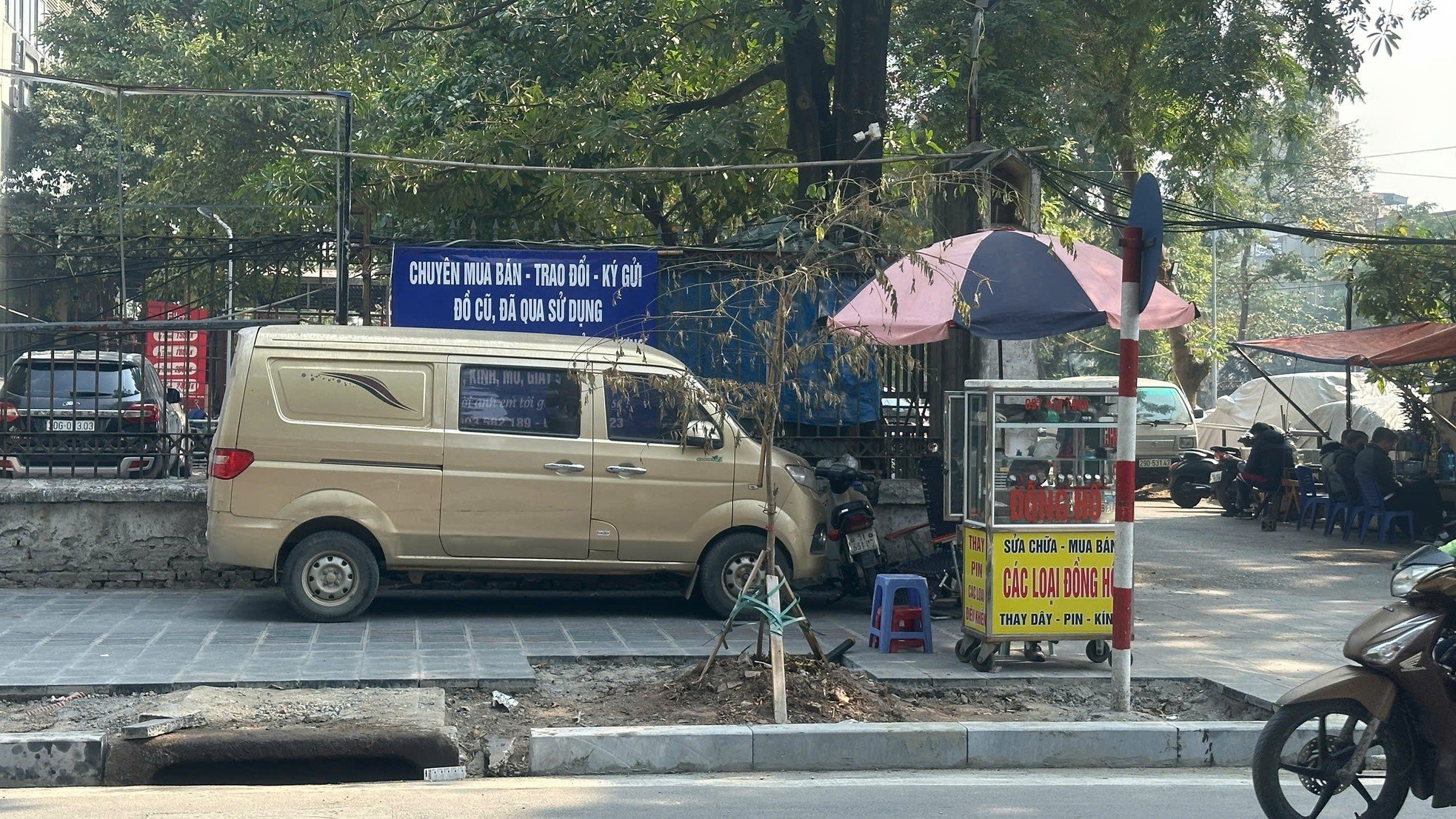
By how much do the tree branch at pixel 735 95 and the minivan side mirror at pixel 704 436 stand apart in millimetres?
5828

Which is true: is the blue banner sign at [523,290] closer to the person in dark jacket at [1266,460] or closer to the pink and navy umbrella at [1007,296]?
the pink and navy umbrella at [1007,296]

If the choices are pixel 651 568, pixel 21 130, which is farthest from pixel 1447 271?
pixel 21 130

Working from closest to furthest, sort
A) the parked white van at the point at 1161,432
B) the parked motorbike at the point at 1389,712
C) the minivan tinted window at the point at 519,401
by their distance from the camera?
the parked motorbike at the point at 1389,712 → the minivan tinted window at the point at 519,401 → the parked white van at the point at 1161,432

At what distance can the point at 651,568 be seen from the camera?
9.88m

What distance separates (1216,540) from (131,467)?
13209 mm

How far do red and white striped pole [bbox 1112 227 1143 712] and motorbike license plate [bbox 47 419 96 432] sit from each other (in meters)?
8.00

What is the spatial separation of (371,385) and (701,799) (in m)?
4.84

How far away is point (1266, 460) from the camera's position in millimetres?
20000

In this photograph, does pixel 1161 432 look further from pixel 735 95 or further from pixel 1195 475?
pixel 735 95

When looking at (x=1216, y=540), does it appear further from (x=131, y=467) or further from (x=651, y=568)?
(x=131, y=467)

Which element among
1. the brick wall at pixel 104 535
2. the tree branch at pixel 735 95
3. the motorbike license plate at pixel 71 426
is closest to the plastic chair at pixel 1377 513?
the tree branch at pixel 735 95

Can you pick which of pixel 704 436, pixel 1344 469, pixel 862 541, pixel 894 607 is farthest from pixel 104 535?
pixel 1344 469

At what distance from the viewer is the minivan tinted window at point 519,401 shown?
31.6ft

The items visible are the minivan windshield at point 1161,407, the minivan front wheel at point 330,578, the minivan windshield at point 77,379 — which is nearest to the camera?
the minivan front wheel at point 330,578
